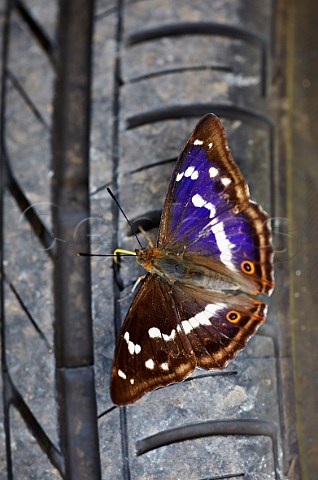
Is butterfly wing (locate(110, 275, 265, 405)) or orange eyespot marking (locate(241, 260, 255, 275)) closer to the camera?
butterfly wing (locate(110, 275, 265, 405))

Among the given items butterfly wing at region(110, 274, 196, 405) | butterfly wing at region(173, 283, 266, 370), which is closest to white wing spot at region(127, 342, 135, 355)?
butterfly wing at region(110, 274, 196, 405)

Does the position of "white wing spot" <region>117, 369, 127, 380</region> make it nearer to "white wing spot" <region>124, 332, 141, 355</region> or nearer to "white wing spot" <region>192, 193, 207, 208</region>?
"white wing spot" <region>124, 332, 141, 355</region>

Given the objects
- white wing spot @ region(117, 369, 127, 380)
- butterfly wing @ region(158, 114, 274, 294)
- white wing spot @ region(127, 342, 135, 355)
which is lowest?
white wing spot @ region(117, 369, 127, 380)

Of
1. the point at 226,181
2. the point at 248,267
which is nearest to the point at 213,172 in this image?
the point at 226,181

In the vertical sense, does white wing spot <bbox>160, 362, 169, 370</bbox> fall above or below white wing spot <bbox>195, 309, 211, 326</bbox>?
below

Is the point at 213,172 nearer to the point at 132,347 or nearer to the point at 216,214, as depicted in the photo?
the point at 216,214

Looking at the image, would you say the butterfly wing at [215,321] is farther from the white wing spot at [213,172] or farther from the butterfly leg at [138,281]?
the white wing spot at [213,172]

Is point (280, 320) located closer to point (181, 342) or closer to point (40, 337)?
point (181, 342)

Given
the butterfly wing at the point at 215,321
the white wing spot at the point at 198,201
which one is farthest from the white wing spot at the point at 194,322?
the white wing spot at the point at 198,201
